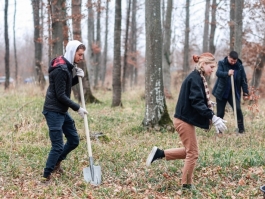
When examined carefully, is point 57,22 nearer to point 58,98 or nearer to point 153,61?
point 153,61

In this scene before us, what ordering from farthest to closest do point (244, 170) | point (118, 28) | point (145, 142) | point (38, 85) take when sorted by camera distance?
point (38, 85), point (118, 28), point (145, 142), point (244, 170)

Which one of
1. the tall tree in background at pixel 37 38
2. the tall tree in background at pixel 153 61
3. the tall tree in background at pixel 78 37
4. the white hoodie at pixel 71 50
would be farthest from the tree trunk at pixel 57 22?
the white hoodie at pixel 71 50

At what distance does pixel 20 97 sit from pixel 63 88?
31.1 ft

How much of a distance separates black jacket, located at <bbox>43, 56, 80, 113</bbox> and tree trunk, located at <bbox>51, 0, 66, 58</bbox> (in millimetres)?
6309

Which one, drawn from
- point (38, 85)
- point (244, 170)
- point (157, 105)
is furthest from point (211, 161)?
point (38, 85)

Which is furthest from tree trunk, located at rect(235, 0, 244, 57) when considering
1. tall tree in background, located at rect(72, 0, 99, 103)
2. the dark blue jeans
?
the dark blue jeans

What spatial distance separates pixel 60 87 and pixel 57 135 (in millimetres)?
738

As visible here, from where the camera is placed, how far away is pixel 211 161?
6.25 m

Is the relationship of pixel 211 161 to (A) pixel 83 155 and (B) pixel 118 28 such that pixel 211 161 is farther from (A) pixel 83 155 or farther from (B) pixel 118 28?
(B) pixel 118 28

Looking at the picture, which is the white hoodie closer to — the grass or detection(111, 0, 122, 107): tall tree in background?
the grass

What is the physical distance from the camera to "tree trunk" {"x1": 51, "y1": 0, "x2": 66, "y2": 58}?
1129 centimetres

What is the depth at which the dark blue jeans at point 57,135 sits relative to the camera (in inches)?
213

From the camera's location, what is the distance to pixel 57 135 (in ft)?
17.9

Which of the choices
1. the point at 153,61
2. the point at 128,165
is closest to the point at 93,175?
the point at 128,165
